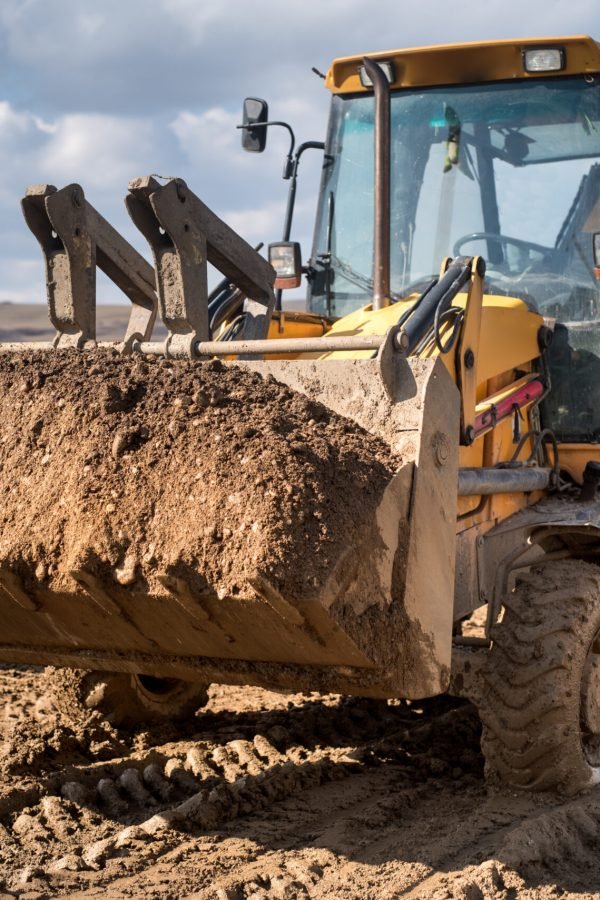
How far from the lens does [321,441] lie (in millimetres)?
3584

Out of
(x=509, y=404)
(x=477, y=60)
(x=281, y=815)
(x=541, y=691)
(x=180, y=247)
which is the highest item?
(x=477, y=60)

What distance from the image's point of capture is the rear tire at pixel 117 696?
524 cm

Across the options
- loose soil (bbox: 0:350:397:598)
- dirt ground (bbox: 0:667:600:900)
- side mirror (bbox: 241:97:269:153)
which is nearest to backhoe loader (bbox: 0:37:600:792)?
loose soil (bbox: 0:350:397:598)

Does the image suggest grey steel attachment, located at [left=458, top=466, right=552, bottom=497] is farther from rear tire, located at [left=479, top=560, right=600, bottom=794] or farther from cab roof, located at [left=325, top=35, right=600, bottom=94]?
cab roof, located at [left=325, top=35, right=600, bottom=94]

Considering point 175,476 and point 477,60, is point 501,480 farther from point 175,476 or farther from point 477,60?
point 477,60

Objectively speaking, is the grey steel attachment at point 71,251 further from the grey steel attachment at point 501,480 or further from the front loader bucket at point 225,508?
the grey steel attachment at point 501,480

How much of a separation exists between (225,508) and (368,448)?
0.56 meters

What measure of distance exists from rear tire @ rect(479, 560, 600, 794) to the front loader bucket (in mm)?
423

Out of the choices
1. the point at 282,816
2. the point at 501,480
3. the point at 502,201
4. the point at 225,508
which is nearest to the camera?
the point at 225,508

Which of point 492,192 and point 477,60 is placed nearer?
point 477,60

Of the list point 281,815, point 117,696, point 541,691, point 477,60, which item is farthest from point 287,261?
point 281,815

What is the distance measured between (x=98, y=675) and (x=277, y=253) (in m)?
2.26

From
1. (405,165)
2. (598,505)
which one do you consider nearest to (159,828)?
(598,505)

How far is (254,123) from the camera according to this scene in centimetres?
611
